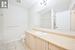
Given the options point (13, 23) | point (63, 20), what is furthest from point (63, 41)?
point (13, 23)

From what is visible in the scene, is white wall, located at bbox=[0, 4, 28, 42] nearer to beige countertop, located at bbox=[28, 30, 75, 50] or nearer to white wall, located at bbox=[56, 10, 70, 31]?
white wall, located at bbox=[56, 10, 70, 31]

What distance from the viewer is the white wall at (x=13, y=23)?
4.76 metres

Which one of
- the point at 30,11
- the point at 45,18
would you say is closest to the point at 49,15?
the point at 45,18

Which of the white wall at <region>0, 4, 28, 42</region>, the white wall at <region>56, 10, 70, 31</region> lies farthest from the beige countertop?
the white wall at <region>0, 4, 28, 42</region>

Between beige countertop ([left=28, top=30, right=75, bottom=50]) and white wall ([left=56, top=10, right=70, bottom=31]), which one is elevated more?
white wall ([left=56, top=10, right=70, bottom=31])

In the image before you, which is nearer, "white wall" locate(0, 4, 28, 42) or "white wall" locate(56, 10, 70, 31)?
"white wall" locate(56, 10, 70, 31)

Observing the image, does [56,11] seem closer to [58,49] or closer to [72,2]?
[72,2]

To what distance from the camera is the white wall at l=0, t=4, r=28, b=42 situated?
476cm

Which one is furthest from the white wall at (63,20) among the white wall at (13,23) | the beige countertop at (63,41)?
the white wall at (13,23)

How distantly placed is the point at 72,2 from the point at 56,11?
2.22 ft

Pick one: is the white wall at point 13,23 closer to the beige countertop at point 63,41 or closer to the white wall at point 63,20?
the white wall at point 63,20

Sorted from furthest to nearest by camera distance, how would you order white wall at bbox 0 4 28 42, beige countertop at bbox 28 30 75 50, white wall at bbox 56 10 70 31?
white wall at bbox 0 4 28 42 < white wall at bbox 56 10 70 31 < beige countertop at bbox 28 30 75 50

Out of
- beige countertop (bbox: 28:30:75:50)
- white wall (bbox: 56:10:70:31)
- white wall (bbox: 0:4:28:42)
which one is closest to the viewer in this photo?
beige countertop (bbox: 28:30:75:50)

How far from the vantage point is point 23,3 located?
15.3 ft
